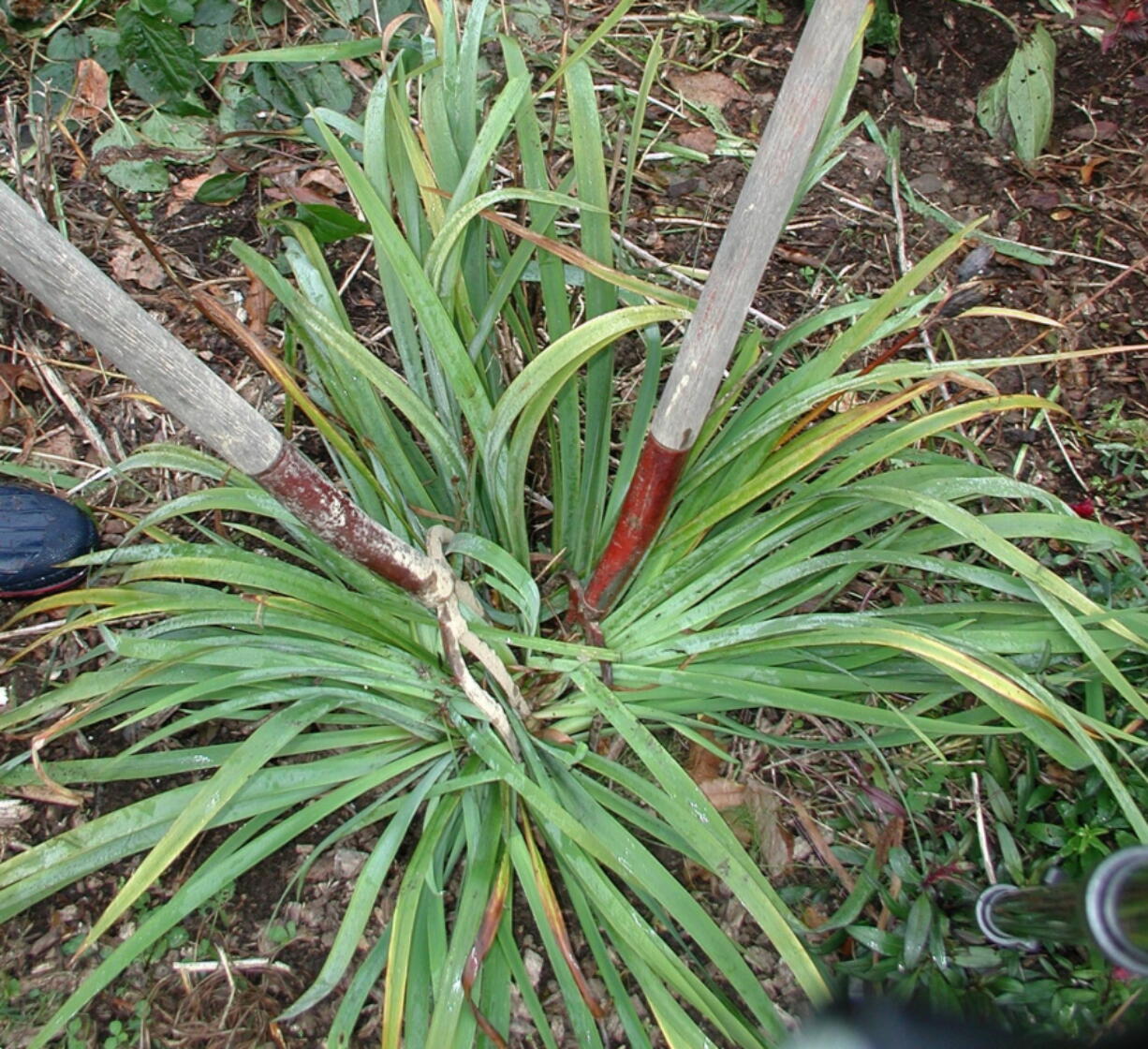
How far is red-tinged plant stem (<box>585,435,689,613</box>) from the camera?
3.51 feet

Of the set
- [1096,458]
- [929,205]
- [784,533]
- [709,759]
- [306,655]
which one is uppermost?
[306,655]

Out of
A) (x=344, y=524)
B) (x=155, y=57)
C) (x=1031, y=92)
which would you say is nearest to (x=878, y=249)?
(x=1031, y=92)

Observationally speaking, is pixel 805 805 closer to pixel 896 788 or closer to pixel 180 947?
pixel 896 788

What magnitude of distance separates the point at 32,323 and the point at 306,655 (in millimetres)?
948

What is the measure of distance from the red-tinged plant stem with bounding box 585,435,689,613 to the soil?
0.45 m

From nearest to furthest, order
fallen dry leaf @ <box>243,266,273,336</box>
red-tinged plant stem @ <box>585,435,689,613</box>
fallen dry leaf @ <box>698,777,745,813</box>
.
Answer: red-tinged plant stem @ <box>585,435,689,613</box>
fallen dry leaf @ <box>698,777,745,813</box>
fallen dry leaf @ <box>243,266,273,336</box>

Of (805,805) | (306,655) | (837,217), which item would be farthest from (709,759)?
(837,217)

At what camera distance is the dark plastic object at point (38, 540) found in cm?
143

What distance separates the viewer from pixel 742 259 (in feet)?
2.71

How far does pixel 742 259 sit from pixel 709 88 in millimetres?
1362

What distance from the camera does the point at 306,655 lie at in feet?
3.94

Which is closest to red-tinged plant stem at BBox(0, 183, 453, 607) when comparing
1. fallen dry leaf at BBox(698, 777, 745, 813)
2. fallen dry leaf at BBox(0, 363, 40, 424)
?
fallen dry leaf at BBox(698, 777, 745, 813)

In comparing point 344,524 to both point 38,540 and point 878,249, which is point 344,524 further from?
point 878,249

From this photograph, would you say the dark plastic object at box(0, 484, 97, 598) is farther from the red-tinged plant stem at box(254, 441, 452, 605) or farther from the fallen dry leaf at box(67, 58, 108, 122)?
the fallen dry leaf at box(67, 58, 108, 122)
